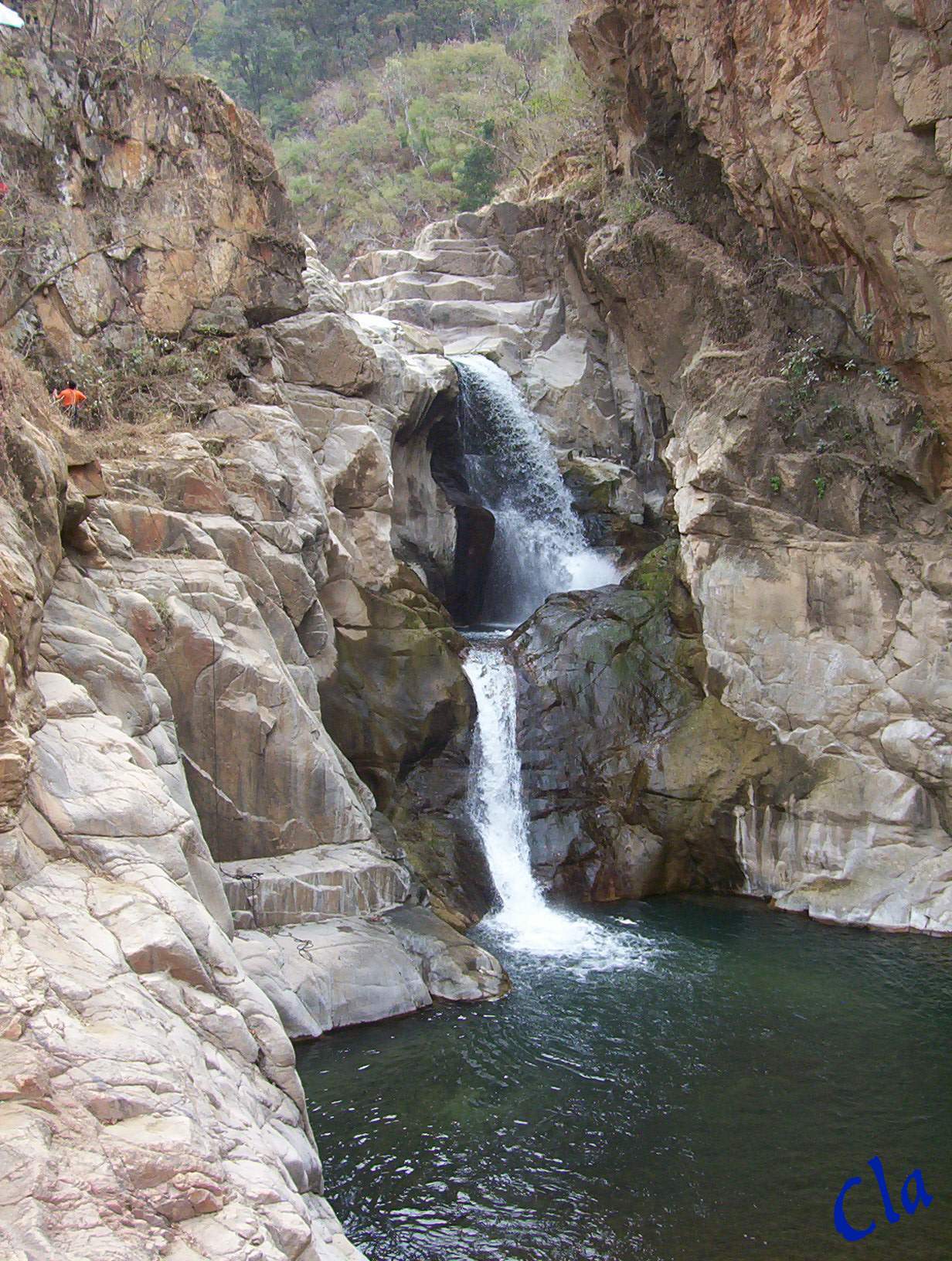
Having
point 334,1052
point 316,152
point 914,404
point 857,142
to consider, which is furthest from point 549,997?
point 316,152

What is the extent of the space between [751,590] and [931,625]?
3.15 m

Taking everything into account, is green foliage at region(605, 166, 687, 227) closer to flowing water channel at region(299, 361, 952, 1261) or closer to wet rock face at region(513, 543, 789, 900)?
wet rock face at region(513, 543, 789, 900)

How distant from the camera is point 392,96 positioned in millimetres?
52000

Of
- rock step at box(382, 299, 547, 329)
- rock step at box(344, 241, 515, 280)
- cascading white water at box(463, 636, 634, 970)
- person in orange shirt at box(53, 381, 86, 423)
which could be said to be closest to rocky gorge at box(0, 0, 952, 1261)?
cascading white water at box(463, 636, 634, 970)

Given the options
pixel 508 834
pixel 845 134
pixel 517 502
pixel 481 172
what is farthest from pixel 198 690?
pixel 481 172

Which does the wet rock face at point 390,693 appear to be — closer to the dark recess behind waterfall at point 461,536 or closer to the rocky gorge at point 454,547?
the rocky gorge at point 454,547

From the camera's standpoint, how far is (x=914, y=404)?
17797mm

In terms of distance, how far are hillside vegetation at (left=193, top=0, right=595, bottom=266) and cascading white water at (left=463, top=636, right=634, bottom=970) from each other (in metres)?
20.3

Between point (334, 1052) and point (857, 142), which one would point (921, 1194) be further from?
point (857, 142)

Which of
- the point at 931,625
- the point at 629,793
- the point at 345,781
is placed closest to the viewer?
the point at 345,781

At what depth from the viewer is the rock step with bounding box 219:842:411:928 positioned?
1382 centimetres

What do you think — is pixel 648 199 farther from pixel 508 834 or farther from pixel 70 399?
pixel 508 834

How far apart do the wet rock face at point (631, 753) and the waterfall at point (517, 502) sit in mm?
4447

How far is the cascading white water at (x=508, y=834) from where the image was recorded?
15859 mm
